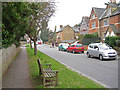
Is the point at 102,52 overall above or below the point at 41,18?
below

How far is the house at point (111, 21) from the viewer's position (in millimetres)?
28106

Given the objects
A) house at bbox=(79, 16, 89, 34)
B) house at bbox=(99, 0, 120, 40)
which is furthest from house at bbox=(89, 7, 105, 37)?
house at bbox=(79, 16, 89, 34)

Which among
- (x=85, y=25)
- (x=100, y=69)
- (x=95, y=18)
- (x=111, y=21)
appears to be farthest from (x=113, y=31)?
(x=85, y=25)

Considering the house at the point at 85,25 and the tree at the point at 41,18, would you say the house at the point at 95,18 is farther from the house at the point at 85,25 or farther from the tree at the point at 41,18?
the tree at the point at 41,18

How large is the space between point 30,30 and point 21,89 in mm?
13468

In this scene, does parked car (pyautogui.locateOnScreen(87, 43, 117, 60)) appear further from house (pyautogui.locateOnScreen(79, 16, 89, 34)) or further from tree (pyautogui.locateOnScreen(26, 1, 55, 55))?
house (pyautogui.locateOnScreen(79, 16, 89, 34))

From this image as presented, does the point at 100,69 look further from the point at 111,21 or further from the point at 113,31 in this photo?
the point at 111,21

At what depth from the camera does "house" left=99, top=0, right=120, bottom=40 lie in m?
28.1

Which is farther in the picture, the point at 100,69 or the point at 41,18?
the point at 41,18

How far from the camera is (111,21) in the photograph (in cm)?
3112

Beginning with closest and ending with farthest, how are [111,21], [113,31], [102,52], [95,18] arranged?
[102,52]
[113,31]
[111,21]
[95,18]

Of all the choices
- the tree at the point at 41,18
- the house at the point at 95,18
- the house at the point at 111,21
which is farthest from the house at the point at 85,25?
the tree at the point at 41,18

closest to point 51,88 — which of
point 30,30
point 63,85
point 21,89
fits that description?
point 63,85

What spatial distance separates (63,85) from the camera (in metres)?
5.47
